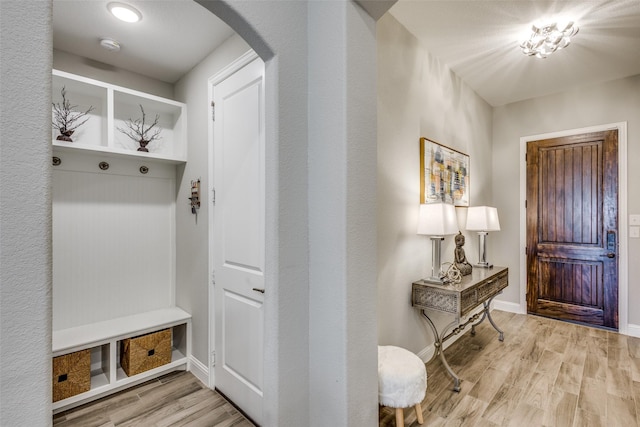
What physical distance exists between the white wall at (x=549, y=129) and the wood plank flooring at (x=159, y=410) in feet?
12.1

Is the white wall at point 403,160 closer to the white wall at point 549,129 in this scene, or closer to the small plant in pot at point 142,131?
the white wall at point 549,129

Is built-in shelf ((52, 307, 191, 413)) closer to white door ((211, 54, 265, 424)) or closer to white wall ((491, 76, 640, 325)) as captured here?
white door ((211, 54, 265, 424))

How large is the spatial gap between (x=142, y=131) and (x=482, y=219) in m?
3.33

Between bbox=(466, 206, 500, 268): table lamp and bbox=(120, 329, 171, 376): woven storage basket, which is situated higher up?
bbox=(466, 206, 500, 268): table lamp

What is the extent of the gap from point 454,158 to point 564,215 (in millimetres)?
1723

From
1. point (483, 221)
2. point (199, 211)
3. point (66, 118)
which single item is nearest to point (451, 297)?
point (483, 221)

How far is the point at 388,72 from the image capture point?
231 cm

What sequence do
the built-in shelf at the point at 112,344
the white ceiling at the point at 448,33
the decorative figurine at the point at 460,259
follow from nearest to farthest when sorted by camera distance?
the white ceiling at the point at 448,33 → the built-in shelf at the point at 112,344 → the decorative figurine at the point at 460,259

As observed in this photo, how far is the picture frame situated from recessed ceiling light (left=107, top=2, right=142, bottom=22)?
2.26 metres

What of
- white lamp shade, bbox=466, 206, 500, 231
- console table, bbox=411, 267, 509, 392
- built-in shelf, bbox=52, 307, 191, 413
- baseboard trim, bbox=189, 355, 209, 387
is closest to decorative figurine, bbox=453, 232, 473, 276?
console table, bbox=411, 267, 509, 392

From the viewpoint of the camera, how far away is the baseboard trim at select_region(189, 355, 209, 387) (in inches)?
96.7

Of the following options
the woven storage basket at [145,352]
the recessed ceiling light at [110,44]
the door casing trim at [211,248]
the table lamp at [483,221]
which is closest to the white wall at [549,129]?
the table lamp at [483,221]

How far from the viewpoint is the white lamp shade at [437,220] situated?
2.36m

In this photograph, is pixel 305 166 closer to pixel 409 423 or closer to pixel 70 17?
pixel 409 423
